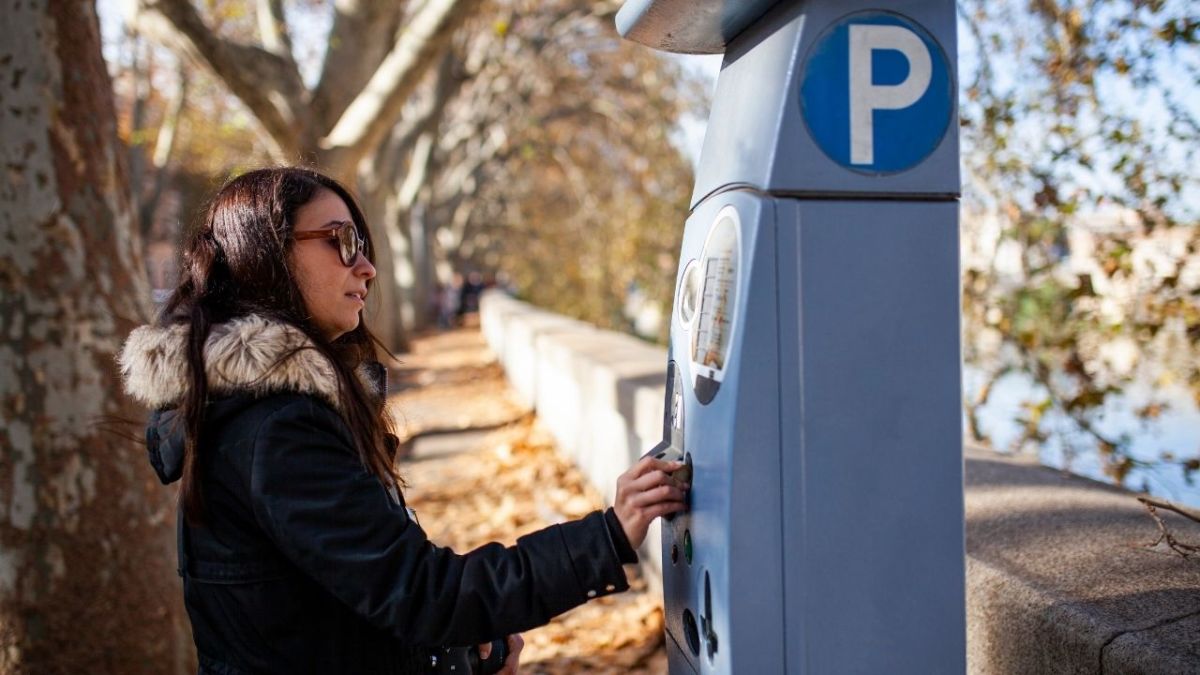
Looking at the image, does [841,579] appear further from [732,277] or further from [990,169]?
[990,169]

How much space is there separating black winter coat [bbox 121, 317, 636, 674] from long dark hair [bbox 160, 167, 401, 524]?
52 mm

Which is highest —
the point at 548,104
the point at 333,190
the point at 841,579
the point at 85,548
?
the point at 548,104

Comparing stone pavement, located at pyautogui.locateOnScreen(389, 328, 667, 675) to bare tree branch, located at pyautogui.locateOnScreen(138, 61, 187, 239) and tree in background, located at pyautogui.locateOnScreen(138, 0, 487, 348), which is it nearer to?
tree in background, located at pyautogui.locateOnScreen(138, 0, 487, 348)

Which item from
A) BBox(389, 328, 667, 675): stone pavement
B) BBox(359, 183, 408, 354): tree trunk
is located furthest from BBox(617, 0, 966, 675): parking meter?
A: BBox(359, 183, 408, 354): tree trunk

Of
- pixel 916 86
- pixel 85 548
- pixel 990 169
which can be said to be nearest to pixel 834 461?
pixel 916 86

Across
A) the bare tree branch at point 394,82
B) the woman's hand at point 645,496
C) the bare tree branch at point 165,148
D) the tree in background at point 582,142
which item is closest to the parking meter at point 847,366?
the woman's hand at point 645,496

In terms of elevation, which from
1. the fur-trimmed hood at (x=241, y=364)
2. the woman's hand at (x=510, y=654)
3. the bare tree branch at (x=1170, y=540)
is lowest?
the woman's hand at (x=510, y=654)

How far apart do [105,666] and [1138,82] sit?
3.97 metres

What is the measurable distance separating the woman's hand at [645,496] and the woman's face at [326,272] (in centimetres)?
61

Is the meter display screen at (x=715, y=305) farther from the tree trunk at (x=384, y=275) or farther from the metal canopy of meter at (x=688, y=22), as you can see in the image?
the tree trunk at (x=384, y=275)

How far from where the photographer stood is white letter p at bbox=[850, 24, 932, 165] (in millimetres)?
1526

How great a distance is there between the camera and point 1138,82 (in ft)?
11.7

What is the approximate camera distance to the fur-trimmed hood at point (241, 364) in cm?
162

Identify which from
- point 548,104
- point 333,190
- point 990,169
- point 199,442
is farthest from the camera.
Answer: point 548,104
